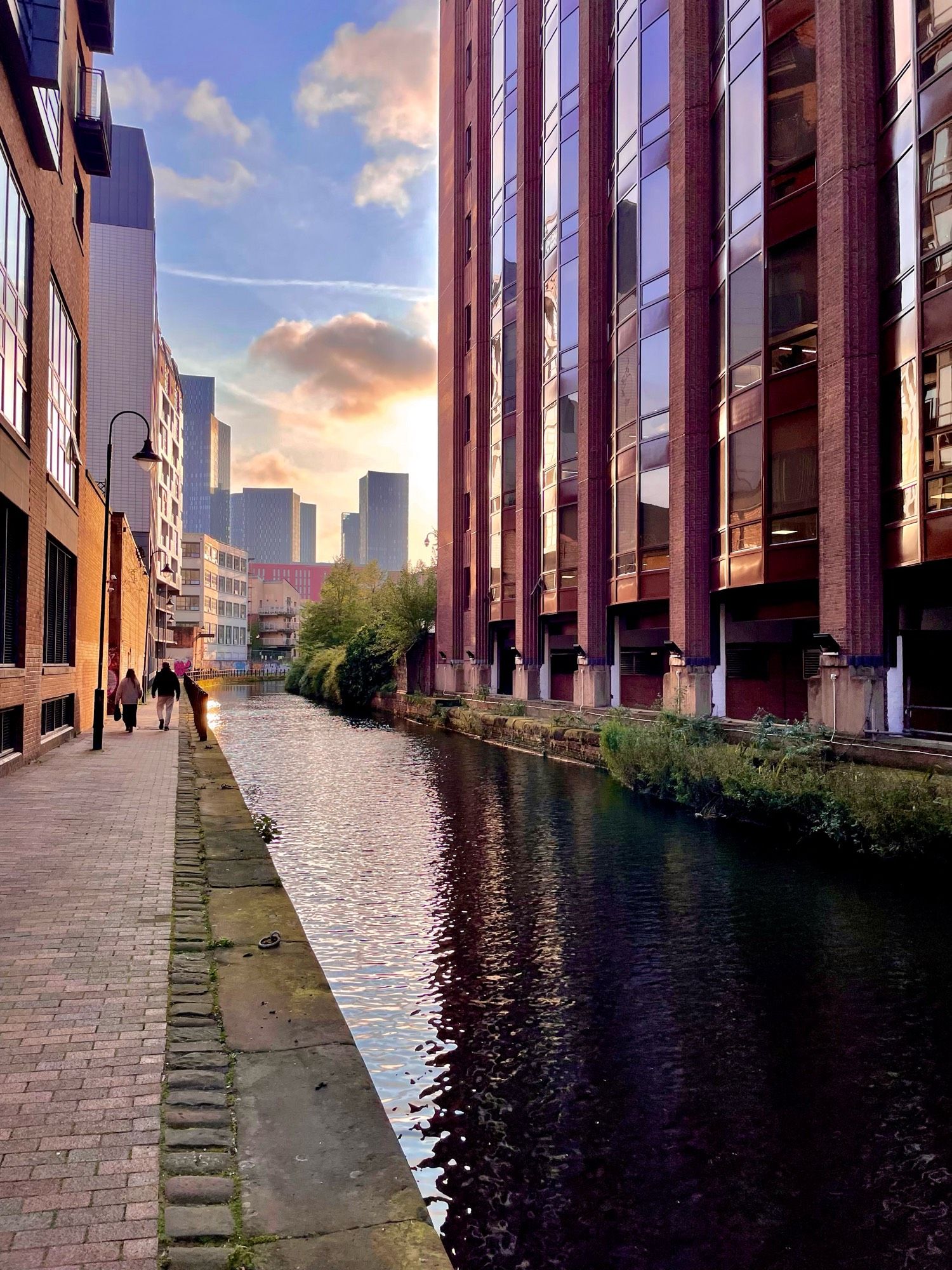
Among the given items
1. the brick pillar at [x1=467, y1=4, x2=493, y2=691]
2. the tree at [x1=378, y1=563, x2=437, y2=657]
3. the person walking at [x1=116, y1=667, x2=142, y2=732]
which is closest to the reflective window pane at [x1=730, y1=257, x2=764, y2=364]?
the person walking at [x1=116, y1=667, x2=142, y2=732]

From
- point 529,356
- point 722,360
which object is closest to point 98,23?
point 529,356

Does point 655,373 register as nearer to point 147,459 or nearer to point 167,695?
point 147,459

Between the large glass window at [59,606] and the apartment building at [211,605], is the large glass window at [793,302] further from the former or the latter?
the apartment building at [211,605]

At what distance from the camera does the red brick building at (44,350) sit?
14.5 m

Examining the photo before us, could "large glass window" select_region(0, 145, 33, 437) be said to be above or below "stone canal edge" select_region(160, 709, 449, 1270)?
above

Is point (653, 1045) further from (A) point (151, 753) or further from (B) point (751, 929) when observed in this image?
(A) point (151, 753)

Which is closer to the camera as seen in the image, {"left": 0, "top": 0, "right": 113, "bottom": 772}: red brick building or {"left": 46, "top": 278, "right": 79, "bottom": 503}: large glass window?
{"left": 0, "top": 0, "right": 113, "bottom": 772}: red brick building

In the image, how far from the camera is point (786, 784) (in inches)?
534

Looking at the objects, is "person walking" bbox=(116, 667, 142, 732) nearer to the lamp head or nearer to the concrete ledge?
the lamp head

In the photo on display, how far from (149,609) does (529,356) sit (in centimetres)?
3948

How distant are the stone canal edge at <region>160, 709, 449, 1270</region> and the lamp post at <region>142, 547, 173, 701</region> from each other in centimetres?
3784

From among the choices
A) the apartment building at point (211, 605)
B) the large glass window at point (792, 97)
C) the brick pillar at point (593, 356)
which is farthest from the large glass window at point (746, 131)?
the apartment building at point (211, 605)

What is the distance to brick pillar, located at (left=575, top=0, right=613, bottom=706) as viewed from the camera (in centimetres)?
2841

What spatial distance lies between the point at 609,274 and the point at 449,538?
54.2 feet
